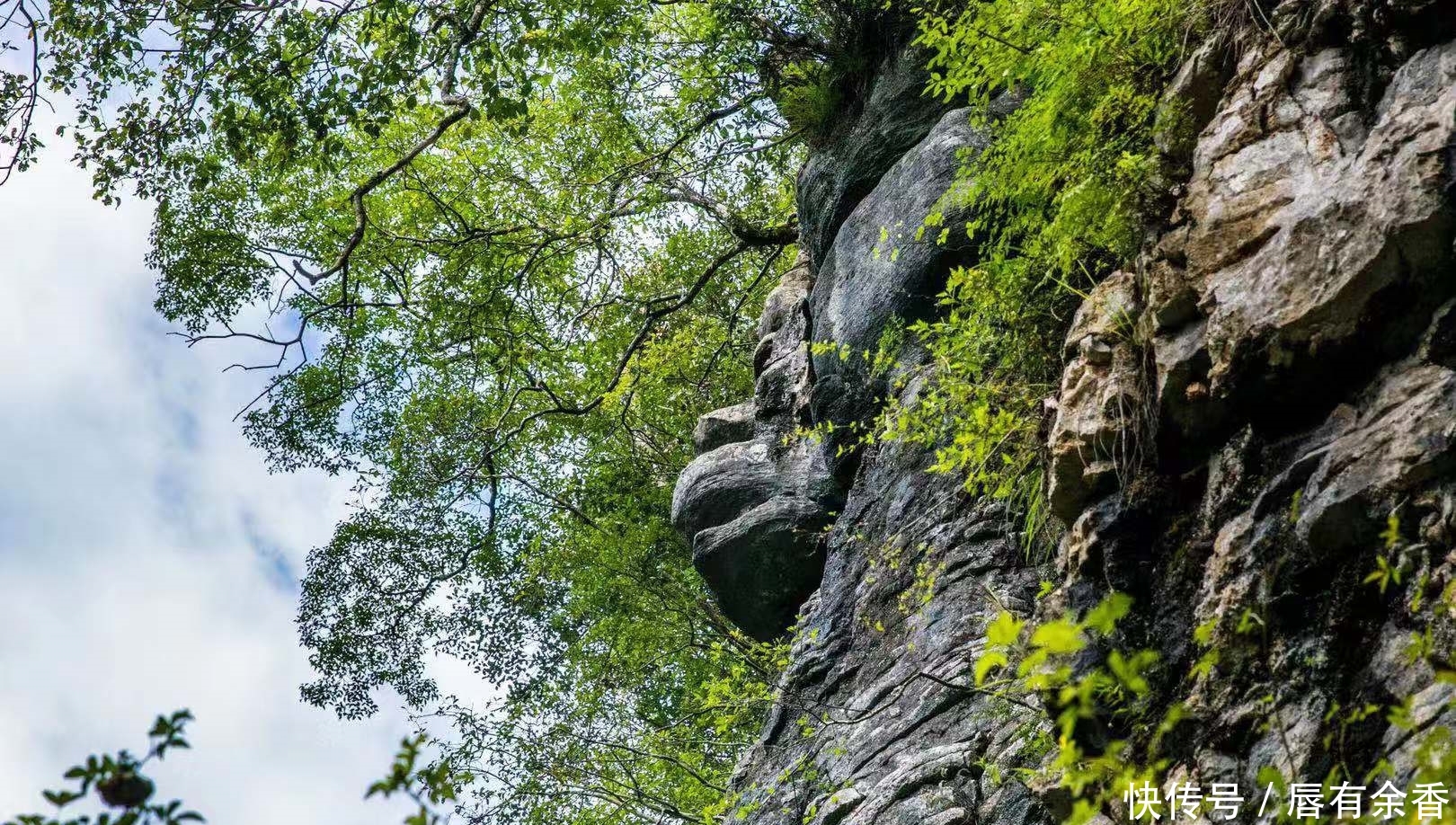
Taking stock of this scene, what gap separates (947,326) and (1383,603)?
10.1ft

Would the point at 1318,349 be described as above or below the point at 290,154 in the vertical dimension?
below

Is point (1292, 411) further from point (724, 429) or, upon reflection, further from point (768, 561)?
point (724, 429)

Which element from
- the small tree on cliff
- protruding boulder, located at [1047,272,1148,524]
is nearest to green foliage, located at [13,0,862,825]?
the small tree on cliff

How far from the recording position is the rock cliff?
3748mm

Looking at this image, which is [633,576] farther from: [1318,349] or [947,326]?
[1318,349]

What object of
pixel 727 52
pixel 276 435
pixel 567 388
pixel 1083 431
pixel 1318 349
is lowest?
pixel 1318 349

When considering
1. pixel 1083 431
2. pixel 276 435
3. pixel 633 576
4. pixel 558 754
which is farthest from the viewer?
pixel 276 435

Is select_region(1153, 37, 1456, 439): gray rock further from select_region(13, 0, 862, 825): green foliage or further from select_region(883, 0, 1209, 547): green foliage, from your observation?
select_region(13, 0, 862, 825): green foliage

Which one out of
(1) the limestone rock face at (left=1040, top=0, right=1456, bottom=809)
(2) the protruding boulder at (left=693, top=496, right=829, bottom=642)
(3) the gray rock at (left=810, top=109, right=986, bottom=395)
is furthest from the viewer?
(2) the protruding boulder at (left=693, top=496, right=829, bottom=642)

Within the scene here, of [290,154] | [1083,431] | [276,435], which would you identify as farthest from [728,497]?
[276,435]

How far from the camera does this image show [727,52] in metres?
11.8

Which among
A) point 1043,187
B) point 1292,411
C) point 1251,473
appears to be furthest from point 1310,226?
point 1043,187

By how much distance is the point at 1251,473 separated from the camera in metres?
4.42

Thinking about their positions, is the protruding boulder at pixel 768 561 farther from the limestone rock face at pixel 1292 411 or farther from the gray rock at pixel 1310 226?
the gray rock at pixel 1310 226
